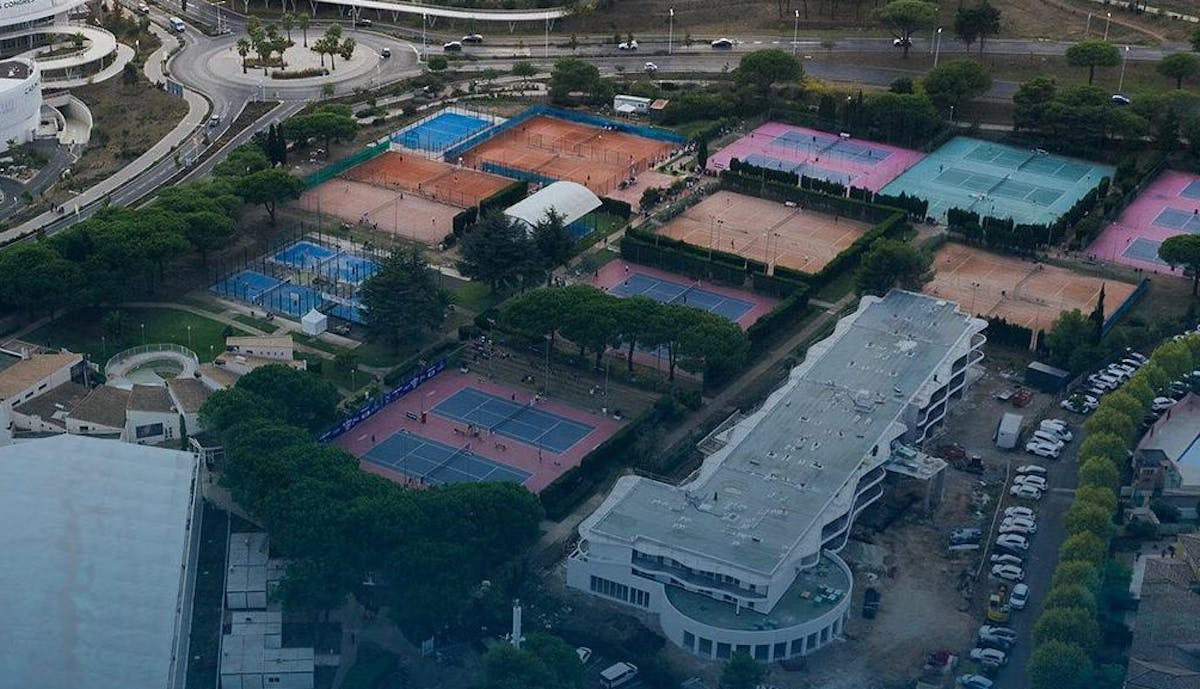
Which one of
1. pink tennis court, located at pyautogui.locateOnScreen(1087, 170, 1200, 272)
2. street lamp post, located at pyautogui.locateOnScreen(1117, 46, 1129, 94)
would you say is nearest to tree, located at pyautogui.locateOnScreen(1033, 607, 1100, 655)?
pink tennis court, located at pyautogui.locateOnScreen(1087, 170, 1200, 272)

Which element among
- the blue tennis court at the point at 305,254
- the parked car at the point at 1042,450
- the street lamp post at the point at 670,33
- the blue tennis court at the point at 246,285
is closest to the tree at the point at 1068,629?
the parked car at the point at 1042,450

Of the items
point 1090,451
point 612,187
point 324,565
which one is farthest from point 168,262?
point 1090,451

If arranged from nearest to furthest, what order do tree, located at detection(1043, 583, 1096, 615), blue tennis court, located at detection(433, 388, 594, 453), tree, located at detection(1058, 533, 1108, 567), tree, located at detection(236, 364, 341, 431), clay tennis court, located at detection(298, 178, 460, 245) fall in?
tree, located at detection(1043, 583, 1096, 615) → tree, located at detection(1058, 533, 1108, 567) → tree, located at detection(236, 364, 341, 431) → blue tennis court, located at detection(433, 388, 594, 453) → clay tennis court, located at detection(298, 178, 460, 245)

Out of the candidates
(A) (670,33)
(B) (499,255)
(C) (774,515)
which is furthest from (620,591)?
(A) (670,33)

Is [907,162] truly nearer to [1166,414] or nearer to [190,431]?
[1166,414]

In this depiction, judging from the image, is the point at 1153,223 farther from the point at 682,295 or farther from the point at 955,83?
the point at 682,295

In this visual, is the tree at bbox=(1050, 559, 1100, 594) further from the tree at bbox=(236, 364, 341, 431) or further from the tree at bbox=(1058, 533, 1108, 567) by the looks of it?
the tree at bbox=(236, 364, 341, 431)
